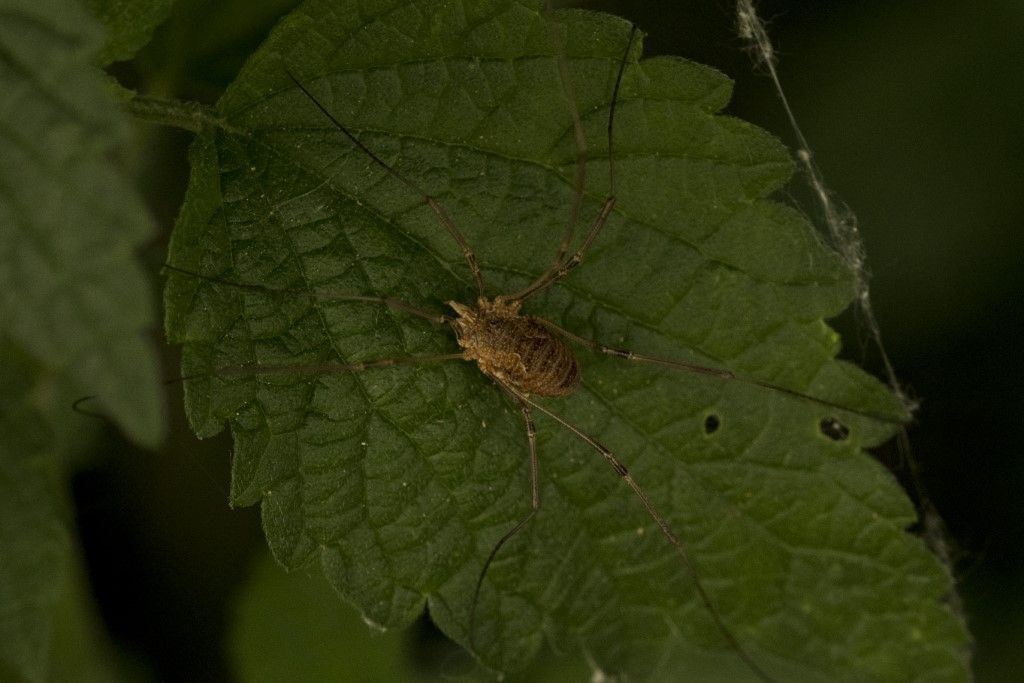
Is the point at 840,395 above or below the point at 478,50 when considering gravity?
below

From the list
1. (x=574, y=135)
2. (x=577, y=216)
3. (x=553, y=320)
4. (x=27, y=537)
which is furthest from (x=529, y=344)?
(x=27, y=537)

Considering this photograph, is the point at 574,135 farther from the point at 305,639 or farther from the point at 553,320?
the point at 305,639

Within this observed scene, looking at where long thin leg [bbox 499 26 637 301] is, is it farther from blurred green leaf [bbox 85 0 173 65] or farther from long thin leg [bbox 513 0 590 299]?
blurred green leaf [bbox 85 0 173 65]

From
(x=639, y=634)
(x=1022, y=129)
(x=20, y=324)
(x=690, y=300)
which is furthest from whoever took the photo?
(x=1022, y=129)

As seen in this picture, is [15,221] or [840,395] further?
[840,395]

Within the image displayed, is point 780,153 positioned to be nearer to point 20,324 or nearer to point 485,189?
point 485,189

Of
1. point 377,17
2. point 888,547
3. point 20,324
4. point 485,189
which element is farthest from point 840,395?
point 20,324

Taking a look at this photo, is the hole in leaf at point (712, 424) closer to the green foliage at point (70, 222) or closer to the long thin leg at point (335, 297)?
the long thin leg at point (335, 297)
